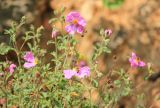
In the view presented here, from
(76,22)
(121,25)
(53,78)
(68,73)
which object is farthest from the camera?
(121,25)

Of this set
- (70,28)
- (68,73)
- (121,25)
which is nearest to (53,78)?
(68,73)

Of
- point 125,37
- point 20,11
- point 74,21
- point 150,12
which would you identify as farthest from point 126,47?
point 74,21

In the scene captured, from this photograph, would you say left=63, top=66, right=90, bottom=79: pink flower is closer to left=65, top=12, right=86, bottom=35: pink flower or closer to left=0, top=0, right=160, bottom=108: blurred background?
left=65, top=12, right=86, bottom=35: pink flower

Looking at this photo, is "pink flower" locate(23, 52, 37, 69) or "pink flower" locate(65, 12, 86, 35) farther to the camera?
"pink flower" locate(65, 12, 86, 35)

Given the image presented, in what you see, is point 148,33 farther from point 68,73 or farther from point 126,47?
point 68,73

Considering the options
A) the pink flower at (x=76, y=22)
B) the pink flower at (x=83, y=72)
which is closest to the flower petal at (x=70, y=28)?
the pink flower at (x=76, y=22)

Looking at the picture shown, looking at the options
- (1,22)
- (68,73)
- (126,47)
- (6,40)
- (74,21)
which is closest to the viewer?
(68,73)

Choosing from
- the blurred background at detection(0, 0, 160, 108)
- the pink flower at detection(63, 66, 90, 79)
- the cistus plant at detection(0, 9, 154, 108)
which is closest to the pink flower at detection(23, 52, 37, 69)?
the cistus plant at detection(0, 9, 154, 108)

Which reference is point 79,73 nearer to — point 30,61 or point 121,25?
point 30,61
